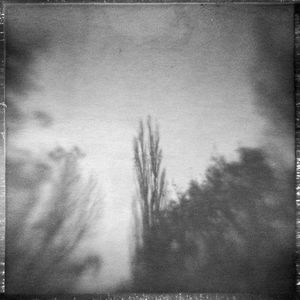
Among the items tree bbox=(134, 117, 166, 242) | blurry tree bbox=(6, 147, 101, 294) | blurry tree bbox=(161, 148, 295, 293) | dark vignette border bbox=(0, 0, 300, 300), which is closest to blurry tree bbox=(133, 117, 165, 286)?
tree bbox=(134, 117, 166, 242)

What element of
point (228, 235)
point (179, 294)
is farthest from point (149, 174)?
point (179, 294)

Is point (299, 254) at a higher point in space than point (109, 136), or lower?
lower

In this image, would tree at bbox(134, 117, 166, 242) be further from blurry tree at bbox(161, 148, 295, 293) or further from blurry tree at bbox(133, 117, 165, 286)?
blurry tree at bbox(161, 148, 295, 293)

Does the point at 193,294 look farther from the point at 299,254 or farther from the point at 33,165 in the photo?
the point at 33,165

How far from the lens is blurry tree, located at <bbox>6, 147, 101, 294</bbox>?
3.09 metres

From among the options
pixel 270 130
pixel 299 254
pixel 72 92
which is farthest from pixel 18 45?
pixel 299 254

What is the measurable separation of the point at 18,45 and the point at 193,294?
9.06 feet

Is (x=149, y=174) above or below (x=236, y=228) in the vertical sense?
above

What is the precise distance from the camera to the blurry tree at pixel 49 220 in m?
3.09

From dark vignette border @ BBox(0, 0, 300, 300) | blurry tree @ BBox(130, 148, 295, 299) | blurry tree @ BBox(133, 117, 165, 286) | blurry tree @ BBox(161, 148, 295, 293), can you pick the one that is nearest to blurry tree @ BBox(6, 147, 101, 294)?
dark vignette border @ BBox(0, 0, 300, 300)

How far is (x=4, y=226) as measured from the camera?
3.06 metres

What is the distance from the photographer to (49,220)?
10.1ft

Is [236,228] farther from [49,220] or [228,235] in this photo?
[49,220]

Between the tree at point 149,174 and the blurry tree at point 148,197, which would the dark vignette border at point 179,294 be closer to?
the blurry tree at point 148,197
